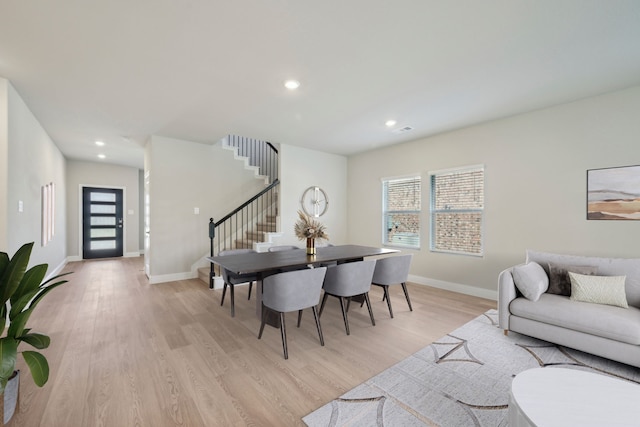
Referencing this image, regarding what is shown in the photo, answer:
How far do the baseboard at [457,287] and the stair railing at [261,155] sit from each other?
13.8 feet

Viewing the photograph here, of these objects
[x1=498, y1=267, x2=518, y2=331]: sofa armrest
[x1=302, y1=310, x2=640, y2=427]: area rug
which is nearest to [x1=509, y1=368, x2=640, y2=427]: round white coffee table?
[x1=302, y1=310, x2=640, y2=427]: area rug

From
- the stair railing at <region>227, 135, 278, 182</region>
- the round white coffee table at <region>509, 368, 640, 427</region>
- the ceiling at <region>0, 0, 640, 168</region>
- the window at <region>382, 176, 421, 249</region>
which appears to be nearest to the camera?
the round white coffee table at <region>509, 368, 640, 427</region>

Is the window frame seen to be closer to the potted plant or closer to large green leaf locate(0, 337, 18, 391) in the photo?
the potted plant

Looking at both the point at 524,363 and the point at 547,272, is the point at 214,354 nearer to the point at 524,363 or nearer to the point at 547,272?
the point at 524,363

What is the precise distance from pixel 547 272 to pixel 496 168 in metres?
1.69

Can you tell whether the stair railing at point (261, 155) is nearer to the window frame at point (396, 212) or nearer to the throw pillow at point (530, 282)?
the window frame at point (396, 212)

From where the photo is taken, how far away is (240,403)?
6.23ft

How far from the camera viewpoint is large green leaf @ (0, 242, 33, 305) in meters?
1.56

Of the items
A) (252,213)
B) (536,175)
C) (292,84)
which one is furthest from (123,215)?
(536,175)

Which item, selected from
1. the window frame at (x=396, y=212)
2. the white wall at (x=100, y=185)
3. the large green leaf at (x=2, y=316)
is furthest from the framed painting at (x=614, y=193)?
the white wall at (x=100, y=185)

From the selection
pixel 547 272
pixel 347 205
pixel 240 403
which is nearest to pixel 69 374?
pixel 240 403

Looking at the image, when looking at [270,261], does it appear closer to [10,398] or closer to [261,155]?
[10,398]

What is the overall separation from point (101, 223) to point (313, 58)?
27.8 feet

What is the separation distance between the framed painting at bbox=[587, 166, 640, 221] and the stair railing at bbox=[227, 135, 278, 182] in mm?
5878
